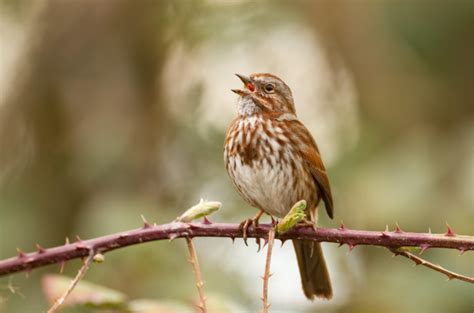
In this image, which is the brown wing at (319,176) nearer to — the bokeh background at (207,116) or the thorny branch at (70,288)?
the bokeh background at (207,116)

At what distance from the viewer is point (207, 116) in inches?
268

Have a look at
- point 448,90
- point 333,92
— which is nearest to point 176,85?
point 333,92

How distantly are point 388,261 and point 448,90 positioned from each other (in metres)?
1.92

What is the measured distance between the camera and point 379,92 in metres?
6.96

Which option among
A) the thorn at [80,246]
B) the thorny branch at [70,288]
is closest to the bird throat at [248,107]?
the thorn at [80,246]

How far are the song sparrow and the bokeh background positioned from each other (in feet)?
1.45

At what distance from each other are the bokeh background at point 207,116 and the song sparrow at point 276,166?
0.44 meters

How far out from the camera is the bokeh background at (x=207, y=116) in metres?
5.11

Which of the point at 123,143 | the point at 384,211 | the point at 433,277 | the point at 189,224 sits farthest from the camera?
the point at 123,143

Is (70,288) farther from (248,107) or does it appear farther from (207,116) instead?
(207,116)

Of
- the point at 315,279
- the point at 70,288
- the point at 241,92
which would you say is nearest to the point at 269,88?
the point at 241,92

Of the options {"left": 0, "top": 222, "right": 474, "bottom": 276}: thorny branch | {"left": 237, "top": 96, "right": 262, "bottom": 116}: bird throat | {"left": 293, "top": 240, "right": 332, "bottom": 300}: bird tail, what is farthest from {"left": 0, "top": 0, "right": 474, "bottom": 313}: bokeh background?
{"left": 0, "top": 222, "right": 474, "bottom": 276}: thorny branch

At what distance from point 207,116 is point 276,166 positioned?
7.63 feet

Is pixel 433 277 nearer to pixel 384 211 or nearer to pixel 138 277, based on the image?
pixel 384 211
